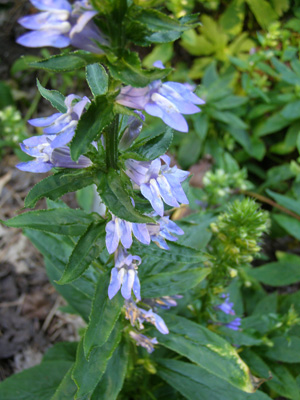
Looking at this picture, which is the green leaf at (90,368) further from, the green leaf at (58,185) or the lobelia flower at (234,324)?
the lobelia flower at (234,324)

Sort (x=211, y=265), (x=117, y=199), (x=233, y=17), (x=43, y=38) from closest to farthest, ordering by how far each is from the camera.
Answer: (x=43, y=38)
(x=117, y=199)
(x=211, y=265)
(x=233, y=17)

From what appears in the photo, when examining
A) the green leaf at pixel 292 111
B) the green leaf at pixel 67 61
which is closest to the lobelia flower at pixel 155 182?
the green leaf at pixel 67 61

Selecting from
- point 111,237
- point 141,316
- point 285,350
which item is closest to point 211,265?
point 141,316

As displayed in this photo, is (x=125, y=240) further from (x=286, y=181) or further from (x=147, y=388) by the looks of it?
(x=286, y=181)

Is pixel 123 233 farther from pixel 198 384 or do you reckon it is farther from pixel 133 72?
pixel 198 384

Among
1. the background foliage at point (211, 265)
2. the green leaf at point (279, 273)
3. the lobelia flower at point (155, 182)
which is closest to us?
the lobelia flower at point (155, 182)

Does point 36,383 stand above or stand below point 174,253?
below
